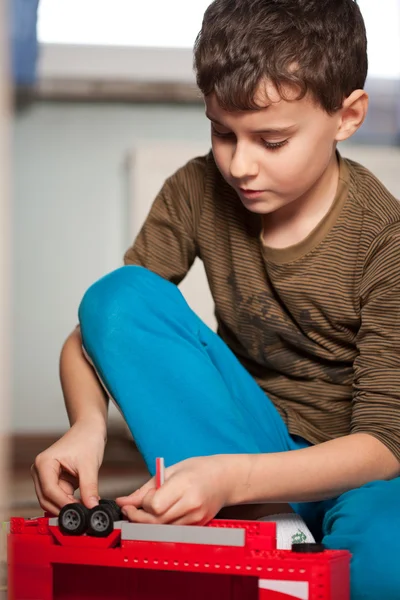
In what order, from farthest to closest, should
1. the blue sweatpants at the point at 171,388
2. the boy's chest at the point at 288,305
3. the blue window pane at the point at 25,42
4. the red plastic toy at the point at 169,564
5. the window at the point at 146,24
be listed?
the window at the point at 146,24, the blue window pane at the point at 25,42, the boy's chest at the point at 288,305, the blue sweatpants at the point at 171,388, the red plastic toy at the point at 169,564

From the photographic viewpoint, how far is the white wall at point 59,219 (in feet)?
8.50

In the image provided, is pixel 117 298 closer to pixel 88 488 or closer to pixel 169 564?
pixel 88 488

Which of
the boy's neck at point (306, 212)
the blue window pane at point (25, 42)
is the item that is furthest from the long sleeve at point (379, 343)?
the blue window pane at point (25, 42)

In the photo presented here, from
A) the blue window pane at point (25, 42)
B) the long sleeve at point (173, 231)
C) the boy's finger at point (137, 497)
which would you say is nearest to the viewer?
the boy's finger at point (137, 497)

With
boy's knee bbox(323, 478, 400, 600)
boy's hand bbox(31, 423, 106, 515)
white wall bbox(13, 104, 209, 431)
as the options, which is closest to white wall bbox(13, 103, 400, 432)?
white wall bbox(13, 104, 209, 431)

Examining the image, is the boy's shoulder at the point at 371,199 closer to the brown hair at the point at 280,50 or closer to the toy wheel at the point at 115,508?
the brown hair at the point at 280,50

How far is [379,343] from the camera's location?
993 millimetres

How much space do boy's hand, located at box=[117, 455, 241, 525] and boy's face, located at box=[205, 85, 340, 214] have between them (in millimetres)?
350

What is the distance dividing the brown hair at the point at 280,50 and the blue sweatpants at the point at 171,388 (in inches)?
9.7

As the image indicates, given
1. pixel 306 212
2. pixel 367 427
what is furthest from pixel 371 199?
pixel 367 427

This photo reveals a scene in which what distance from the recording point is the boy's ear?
3.41ft

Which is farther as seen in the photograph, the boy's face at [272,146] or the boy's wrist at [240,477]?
the boy's face at [272,146]

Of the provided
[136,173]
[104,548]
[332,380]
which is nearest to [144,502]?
[104,548]

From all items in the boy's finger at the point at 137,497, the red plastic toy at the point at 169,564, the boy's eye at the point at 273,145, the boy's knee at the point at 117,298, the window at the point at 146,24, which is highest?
the window at the point at 146,24
